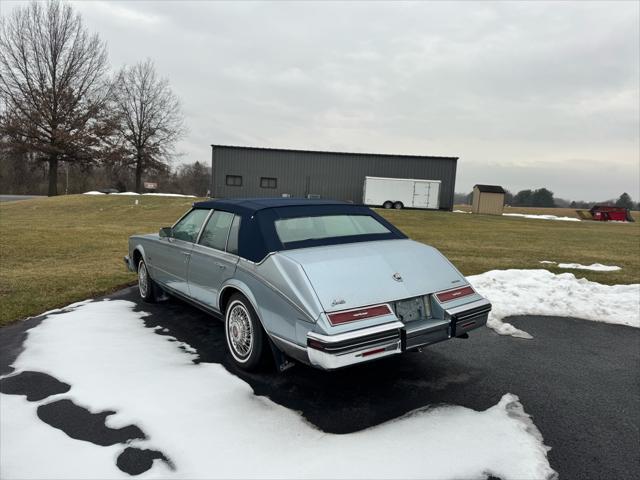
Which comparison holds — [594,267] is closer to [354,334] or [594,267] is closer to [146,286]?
[354,334]

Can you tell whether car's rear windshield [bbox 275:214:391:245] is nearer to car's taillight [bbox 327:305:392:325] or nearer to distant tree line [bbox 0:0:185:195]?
car's taillight [bbox 327:305:392:325]

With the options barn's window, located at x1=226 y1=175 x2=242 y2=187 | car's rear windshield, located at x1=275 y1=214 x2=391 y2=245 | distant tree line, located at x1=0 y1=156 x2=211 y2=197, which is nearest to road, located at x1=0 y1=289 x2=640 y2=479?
car's rear windshield, located at x1=275 y1=214 x2=391 y2=245

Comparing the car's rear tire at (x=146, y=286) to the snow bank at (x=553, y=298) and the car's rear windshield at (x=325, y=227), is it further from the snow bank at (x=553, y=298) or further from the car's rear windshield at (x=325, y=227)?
the snow bank at (x=553, y=298)

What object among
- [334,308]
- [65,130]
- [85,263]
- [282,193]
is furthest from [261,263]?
[65,130]

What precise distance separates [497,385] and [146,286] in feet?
15.4

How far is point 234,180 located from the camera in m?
36.4

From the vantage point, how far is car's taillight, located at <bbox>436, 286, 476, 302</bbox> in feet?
11.5

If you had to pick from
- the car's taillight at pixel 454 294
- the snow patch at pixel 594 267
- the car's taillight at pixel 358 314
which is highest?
the car's taillight at pixel 454 294

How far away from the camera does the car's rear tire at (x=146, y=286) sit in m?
5.79

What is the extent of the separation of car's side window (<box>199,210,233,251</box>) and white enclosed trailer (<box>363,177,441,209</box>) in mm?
30213

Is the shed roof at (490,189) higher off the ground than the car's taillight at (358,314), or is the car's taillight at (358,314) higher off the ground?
the shed roof at (490,189)

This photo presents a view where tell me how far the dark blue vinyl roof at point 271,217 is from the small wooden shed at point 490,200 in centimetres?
3838

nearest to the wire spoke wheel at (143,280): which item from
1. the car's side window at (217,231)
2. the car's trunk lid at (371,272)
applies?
the car's side window at (217,231)

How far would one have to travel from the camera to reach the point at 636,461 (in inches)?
103
